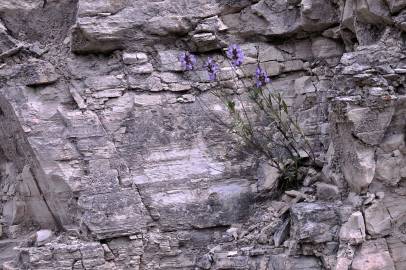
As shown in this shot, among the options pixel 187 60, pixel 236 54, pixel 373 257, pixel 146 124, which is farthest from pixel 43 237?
pixel 373 257

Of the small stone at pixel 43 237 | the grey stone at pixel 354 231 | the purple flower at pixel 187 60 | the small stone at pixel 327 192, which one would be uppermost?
the purple flower at pixel 187 60

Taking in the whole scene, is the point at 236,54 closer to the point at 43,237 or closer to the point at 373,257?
the point at 373,257

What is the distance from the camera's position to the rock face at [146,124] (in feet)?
15.9

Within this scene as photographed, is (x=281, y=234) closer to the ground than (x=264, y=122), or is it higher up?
closer to the ground

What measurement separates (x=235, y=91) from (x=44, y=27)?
5.66ft

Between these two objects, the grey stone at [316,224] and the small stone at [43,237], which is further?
the small stone at [43,237]

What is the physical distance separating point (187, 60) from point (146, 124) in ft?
2.02

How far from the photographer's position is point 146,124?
199 inches

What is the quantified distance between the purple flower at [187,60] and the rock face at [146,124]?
0.14 meters

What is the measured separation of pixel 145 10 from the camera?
16.8 feet

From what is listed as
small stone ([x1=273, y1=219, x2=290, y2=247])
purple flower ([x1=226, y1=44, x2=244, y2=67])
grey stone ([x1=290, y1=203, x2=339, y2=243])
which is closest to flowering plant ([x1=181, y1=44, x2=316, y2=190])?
purple flower ([x1=226, y1=44, x2=244, y2=67])

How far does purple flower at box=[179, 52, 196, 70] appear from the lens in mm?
4992

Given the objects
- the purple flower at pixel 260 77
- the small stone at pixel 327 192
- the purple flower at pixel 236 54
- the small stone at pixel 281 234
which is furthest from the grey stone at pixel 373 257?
the purple flower at pixel 236 54

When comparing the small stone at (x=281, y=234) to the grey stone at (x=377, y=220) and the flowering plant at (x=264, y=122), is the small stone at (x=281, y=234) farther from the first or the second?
the grey stone at (x=377, y=220)
